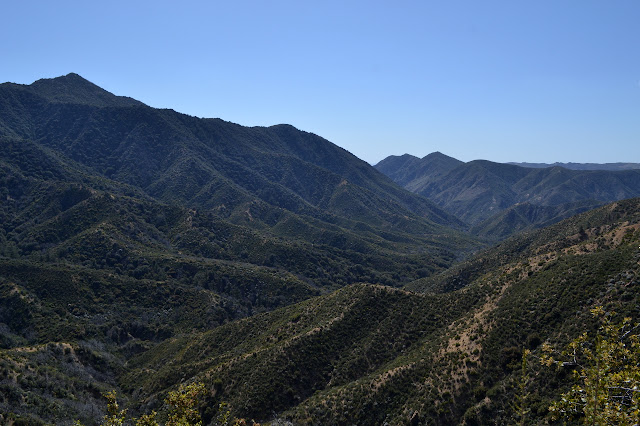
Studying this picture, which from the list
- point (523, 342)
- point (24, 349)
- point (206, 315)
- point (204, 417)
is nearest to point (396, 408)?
point (523, 342)

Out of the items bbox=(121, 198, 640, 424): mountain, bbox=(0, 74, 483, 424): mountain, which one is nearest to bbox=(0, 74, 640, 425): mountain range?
bbox=(121, 198, 640, 424): mountain

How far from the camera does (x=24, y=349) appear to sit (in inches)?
2331

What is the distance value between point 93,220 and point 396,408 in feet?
406

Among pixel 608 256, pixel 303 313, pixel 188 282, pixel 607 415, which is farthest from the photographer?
pixel 188 282

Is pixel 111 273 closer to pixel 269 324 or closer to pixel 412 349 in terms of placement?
pixel 269 324

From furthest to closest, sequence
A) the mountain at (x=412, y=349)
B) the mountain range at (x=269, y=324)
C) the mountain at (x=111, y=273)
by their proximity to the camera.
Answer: the mountain at (x=111, y=273)
the mountain range at (x=269, y=324)
the mountain at (x=412, y=349)

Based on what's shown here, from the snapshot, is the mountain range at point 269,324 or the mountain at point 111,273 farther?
the mountain at point 111,273

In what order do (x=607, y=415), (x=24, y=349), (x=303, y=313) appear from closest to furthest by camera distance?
(x=607, y=415), (x=24, y=349), (x=303, y=313)

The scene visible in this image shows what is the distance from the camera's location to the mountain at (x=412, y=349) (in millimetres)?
40750

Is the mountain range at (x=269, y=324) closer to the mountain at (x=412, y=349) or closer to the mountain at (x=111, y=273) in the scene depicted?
the mountain at (x=412, y=349)

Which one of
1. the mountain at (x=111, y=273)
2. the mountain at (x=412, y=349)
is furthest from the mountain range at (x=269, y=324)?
the mountain at (x=111, y=273)

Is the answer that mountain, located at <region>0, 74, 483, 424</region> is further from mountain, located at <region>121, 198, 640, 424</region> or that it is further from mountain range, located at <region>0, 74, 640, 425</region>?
mountain, located at <region>121, 198, 640, 424</region>

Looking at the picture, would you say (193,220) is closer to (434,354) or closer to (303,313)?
(303,313)

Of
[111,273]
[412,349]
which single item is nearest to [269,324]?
[412,349]
